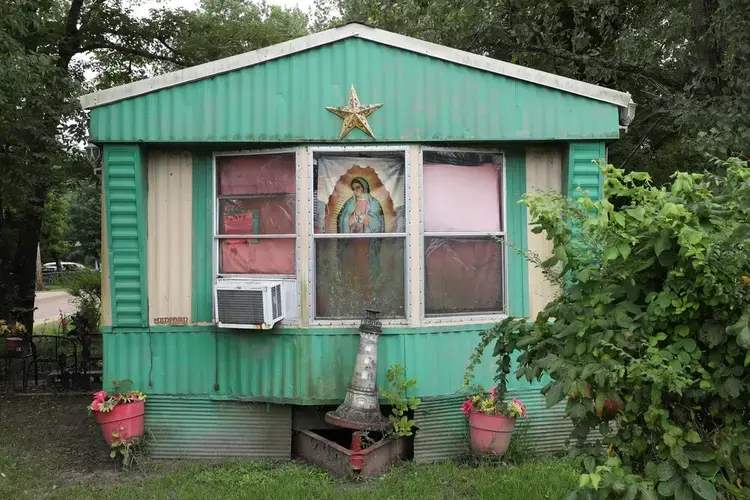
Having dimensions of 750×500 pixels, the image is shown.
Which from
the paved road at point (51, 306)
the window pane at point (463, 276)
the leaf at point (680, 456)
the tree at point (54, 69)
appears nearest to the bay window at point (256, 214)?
the window pane at point (463, 276)

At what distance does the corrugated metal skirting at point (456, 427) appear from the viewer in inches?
214

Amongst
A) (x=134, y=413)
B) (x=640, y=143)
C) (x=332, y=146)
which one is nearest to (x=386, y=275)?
(x=332, y=146)

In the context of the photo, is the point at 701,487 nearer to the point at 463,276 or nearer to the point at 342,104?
the point at 463,276

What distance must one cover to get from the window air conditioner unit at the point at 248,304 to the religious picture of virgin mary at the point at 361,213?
755 millimetres

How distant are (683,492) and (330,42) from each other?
4199mm

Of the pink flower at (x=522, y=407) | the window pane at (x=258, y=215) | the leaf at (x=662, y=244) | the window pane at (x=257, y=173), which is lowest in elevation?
the pink flower at (x=522, y=407)

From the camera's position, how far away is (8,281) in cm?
1152

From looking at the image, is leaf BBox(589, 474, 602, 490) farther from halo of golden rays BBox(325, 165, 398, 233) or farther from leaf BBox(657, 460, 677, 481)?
halo of golden rays BBox(325, 165, 398, 233)

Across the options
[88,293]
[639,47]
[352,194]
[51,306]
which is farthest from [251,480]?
[51,306]

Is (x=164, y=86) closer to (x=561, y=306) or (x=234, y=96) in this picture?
(x=234, y=96)

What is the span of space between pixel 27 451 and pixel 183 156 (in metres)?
2.98

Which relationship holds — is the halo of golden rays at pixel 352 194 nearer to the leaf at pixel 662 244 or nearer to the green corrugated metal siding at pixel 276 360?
the green corrugated metal siding at pixel 276 360

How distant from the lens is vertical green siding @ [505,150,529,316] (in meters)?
5.72

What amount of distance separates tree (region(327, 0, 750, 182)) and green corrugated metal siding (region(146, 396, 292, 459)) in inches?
220
